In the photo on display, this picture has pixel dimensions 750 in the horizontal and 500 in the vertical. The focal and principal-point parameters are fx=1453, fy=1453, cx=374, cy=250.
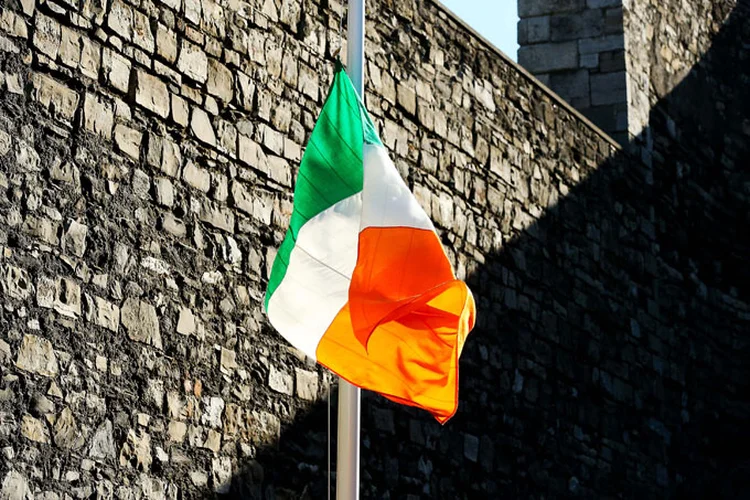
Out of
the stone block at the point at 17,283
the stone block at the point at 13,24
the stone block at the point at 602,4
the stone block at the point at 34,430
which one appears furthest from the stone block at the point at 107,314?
the stone block at the point at 602,4

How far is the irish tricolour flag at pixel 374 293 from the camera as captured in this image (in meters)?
4.68

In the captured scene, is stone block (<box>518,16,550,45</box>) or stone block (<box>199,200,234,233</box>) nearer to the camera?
stone block (<box>199,200,234,233</box>)

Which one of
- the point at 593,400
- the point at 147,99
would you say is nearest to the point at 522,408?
the point at 593,400

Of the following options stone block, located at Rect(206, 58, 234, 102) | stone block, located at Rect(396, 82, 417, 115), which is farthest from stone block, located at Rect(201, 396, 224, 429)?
stone block, located at Rect(396, 82, 417, 115)

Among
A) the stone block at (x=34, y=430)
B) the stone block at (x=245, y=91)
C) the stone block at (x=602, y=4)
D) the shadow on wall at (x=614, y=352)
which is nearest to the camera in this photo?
the stone block at (x=34, y=430)

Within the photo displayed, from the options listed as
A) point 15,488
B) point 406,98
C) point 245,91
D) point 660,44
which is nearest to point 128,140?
point 245,91

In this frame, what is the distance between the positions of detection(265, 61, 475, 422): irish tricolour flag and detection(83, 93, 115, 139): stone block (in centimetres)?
99

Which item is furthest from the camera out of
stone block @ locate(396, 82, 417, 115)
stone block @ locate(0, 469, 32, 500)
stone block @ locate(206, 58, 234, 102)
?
stone block @ locate(396, 82, 417, 115)

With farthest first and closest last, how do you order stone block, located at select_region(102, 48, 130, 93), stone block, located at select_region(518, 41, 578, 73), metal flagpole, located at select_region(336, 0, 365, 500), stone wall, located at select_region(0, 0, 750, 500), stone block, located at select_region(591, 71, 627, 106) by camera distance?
stone block, located at select_region(518, 41, 578, 73)
stone block, located at select_region(591, 71, 627, 106)
stone block, located at select_region(102, 48, 130, 93)
stone wall, located at select_region(0, 0, 750, 500)
metal flagpole, located at select_region(336, 0, 365, 500)

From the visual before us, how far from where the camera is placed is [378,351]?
4.71 metres

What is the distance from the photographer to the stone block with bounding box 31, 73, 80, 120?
207 inches

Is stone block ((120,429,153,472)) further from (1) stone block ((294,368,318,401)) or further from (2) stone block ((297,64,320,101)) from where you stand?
(2) stone block ((297,64,320,101))

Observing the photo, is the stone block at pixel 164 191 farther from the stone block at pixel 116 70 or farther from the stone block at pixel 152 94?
the stone block at pixel 116 70

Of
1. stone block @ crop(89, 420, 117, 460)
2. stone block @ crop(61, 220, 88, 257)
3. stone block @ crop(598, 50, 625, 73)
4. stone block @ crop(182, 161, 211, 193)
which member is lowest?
stone block @ crop(89, 420, 117, 460)
